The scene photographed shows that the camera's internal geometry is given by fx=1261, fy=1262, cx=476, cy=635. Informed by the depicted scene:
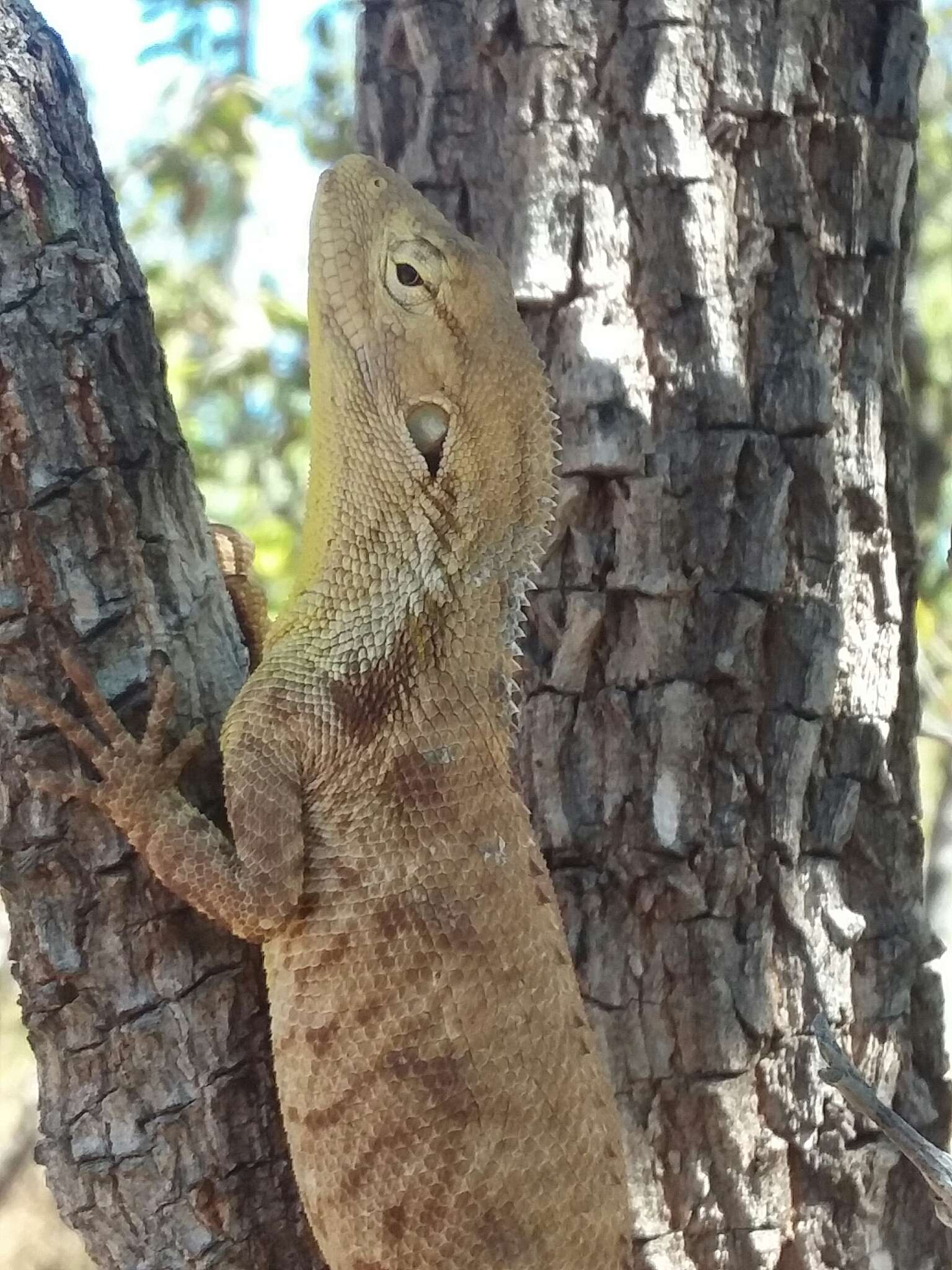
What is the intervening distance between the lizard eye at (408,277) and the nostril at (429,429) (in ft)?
0.82

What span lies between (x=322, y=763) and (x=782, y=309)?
169 centimetres

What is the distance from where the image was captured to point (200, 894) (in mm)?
2090

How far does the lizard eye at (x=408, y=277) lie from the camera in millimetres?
2617

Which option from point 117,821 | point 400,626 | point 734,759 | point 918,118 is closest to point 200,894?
point 117,821

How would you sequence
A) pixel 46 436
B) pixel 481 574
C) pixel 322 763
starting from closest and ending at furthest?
pixel 46 436 → pixel 322 763 → pixel 481 574

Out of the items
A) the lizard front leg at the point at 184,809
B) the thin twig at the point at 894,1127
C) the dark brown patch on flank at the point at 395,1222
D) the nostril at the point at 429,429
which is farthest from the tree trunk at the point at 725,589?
the lizard front leg at the point at 184,809

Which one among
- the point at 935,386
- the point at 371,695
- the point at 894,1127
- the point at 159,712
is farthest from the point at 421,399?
the point at 935,386

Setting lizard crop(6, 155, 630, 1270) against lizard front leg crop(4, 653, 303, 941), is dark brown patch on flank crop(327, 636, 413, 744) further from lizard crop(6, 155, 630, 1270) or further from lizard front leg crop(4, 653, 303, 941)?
lizard front leg crop(4, 653, 303, 941)

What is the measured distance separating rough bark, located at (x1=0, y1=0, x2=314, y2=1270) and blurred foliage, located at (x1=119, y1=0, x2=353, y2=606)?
3.64m

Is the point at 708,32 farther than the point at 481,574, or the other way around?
the point at 708,32

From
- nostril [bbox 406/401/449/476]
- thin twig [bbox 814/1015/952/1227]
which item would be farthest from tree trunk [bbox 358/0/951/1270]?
nostril [bbox 406/401/449/476]

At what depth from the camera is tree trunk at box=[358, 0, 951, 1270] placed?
2996 millimetres

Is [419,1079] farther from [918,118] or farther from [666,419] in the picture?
[918,118]

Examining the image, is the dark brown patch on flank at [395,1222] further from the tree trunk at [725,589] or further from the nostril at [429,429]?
the nostril at [429,429]
